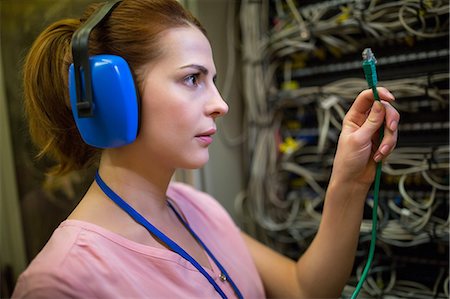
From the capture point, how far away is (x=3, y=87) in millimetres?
1009

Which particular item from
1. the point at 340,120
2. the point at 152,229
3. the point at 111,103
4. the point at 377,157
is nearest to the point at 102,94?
the point at 111,103

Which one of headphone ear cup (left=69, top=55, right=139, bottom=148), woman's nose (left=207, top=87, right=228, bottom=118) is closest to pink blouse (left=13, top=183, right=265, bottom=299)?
headphone ear cup (left=69, top=55, right=139, bottom=148)

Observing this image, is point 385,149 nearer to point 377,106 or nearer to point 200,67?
point 377,106

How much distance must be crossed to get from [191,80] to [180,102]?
53 mm

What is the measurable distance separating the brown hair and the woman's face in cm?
2

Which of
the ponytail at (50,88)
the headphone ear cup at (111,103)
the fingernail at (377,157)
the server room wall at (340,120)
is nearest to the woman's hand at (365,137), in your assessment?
the fingernail at (377,157)

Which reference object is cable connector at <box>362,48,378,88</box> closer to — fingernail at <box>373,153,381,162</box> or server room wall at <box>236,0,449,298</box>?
fingernail at <box>373,153,381,162</box>

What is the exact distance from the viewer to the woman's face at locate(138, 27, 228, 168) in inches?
26.4

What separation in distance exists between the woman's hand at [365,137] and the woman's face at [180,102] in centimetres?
27

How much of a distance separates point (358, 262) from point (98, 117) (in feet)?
2.68

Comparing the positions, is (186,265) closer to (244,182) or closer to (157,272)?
(157,272)

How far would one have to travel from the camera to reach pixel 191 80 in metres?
0.69

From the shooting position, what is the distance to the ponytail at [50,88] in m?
0.72

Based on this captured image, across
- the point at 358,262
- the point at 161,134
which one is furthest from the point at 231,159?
the point at 161,134
